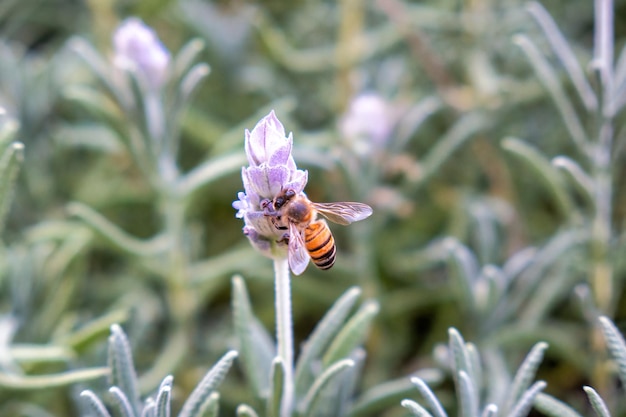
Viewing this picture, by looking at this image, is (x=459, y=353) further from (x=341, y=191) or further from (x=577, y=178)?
(x=341, y=191)

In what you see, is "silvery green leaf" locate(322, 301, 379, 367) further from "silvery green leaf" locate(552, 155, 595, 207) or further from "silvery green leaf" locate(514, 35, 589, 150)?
"silvery green leaf" locate(514, 35, 589, 150)

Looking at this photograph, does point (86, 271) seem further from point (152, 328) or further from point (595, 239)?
point (595, 239)

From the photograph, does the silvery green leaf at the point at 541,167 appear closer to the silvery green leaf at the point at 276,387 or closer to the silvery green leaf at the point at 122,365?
the silvery green leaf at the point at 276,387

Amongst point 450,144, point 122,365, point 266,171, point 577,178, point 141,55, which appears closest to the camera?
point 266,171

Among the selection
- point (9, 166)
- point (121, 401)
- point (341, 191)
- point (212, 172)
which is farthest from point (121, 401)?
point (341, 191)

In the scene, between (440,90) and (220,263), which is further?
(440,90)

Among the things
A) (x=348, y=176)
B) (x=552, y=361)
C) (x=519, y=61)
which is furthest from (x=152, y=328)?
(x=519, y=61)

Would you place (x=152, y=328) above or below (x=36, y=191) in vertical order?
below
